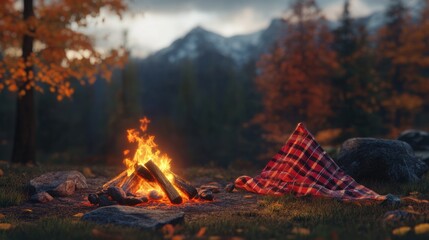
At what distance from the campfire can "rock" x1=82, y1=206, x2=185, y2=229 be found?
1.55 metres

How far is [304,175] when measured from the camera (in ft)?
27.7

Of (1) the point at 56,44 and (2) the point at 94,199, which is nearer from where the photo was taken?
(2) the point at 94,199

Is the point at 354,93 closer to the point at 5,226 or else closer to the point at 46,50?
the point at 46,50

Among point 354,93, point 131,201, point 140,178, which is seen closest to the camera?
point 131,201

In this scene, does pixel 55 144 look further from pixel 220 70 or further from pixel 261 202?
pixel 220 70

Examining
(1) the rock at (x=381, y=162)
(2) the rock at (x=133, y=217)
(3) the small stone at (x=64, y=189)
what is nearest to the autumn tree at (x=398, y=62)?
(1) the rock at (x=381, y=162)

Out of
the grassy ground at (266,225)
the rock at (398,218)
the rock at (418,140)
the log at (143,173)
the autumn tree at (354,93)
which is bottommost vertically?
the grassy ground at (266,225)

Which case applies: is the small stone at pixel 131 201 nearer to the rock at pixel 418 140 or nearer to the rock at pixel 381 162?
the rock at pixel 381 162

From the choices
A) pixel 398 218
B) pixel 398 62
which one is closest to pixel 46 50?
pixel 398 218

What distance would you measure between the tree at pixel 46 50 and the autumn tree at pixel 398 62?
21992 millimetres

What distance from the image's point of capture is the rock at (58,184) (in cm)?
827

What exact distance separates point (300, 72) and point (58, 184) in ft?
64.3

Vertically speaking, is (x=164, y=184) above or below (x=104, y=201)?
above

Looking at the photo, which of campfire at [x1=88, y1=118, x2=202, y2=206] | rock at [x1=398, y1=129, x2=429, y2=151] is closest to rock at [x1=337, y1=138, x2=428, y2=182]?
campfire at [x1=88, y1=118, x2=202, y2=206]
